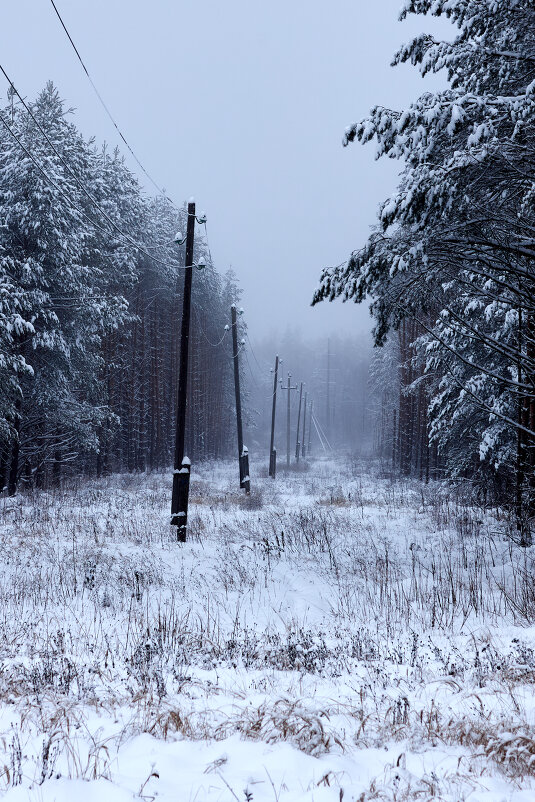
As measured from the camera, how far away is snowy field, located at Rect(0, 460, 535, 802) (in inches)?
96.1

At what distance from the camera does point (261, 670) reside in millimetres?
4223

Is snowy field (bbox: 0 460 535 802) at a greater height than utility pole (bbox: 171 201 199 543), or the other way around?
utility pole (bbox: 171 201 199 543)

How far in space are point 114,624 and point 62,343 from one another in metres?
10.7

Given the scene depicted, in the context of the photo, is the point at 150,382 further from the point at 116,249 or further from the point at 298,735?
the point at 298,735

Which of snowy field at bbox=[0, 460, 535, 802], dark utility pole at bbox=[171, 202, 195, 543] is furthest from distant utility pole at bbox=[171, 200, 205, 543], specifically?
snowy field at bbox=[0, 460, 535, 802]

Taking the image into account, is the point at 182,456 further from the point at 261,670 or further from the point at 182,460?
the point at 261,670

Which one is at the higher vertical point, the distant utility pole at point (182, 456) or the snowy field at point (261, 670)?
the distant utility pole at point (182, 456)

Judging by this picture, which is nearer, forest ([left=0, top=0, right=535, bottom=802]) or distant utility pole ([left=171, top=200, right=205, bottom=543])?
forest ([left=0, top=0, right=535, bottom=802])

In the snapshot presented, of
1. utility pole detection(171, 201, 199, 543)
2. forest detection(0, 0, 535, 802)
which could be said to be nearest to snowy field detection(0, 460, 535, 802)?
forest detection(0, 0, 535, 802)

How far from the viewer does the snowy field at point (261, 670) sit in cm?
244

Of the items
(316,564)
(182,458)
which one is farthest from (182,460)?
(316,564)

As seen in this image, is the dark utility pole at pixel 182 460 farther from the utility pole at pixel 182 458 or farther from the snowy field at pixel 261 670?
the snowy field at pixel 261 670

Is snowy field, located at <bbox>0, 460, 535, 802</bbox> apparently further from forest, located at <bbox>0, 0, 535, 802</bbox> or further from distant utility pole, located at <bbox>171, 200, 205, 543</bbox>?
distant utility pole, located at <bbox>171, 200, 205, 543</bbox>

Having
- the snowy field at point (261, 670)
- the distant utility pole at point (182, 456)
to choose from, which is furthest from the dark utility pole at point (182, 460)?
the snowy field at point (261, 670)
